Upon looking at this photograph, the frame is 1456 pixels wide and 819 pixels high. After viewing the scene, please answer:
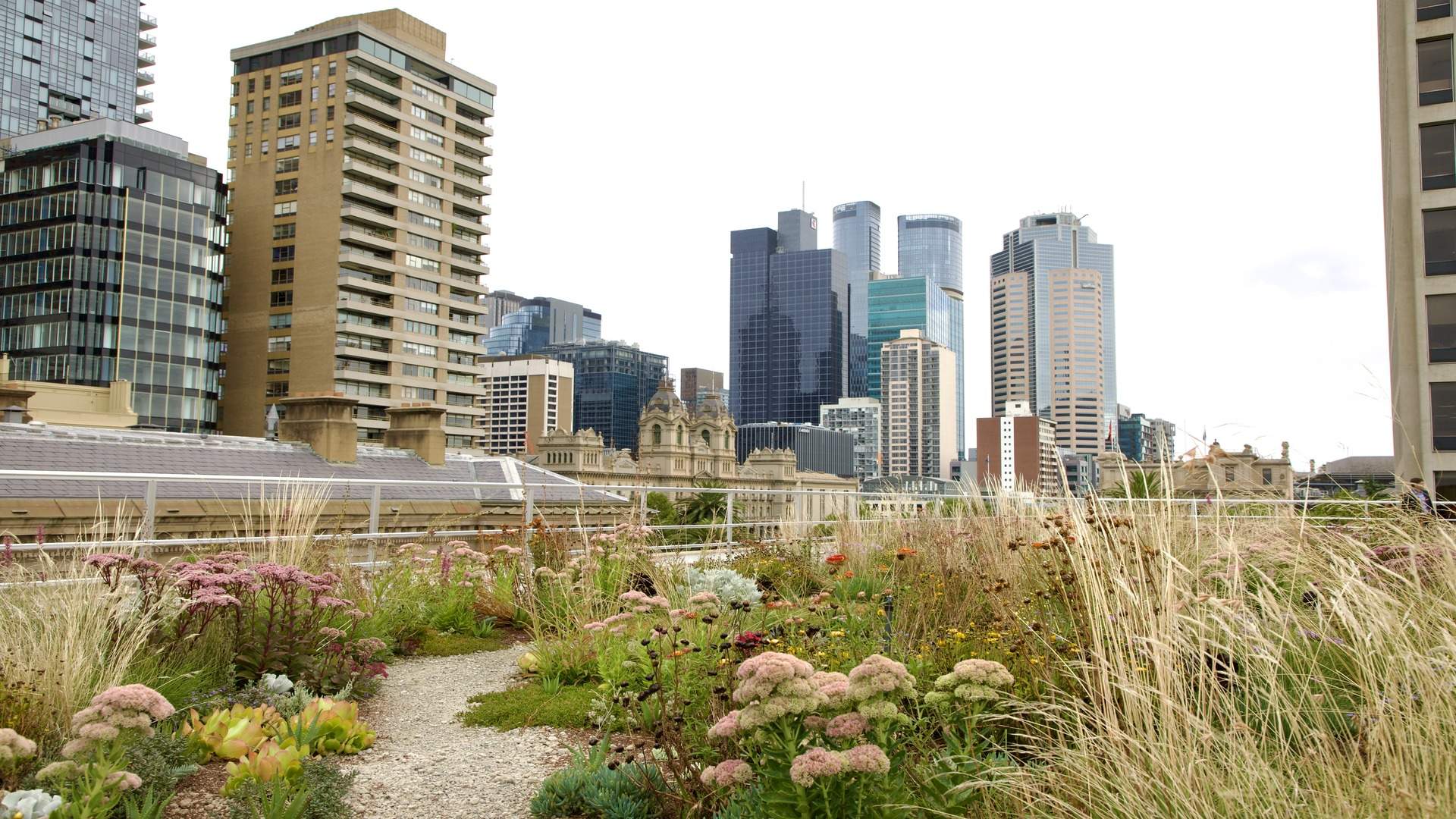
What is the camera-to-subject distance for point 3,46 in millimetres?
84250

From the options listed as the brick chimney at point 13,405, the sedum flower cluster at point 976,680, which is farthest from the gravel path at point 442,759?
the brick chimney at point 13,405

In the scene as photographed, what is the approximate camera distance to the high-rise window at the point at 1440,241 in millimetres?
25547

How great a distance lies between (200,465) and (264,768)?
45.1 feet

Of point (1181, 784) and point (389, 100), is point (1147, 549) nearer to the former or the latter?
point (1181, 784)

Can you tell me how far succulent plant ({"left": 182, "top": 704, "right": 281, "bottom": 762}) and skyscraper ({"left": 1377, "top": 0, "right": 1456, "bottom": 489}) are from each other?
28711 mm

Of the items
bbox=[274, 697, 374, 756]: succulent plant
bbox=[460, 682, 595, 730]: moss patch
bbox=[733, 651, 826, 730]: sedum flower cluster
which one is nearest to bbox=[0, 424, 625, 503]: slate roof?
bbox=[460, 682, 595, 730]: moss patch

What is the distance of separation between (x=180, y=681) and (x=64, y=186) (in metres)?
67.6

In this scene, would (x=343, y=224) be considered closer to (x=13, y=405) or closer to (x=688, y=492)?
(x=13, y=405)

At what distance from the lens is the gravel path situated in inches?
149

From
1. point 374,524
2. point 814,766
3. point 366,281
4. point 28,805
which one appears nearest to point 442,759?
point 28,805

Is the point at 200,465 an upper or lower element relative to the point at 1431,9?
lower

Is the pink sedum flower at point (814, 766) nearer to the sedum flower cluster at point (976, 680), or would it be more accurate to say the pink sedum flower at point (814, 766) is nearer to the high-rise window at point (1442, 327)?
the sedum flower cluster at point (976, 680)

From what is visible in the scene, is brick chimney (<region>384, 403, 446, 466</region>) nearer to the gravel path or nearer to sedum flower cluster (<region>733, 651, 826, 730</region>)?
the gravel path

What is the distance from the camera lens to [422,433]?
2044 cm
